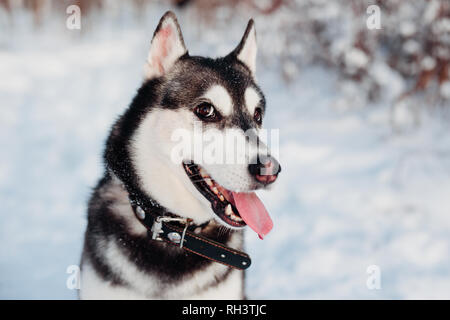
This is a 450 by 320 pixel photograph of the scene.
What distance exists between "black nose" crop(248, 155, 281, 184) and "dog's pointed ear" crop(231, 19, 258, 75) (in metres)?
0.96

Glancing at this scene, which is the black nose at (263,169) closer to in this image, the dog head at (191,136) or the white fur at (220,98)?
the dog head at (191,136)

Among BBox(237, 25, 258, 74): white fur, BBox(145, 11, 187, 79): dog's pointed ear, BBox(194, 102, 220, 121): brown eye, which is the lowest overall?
BBox(194, 102, 220, 121): brown eye

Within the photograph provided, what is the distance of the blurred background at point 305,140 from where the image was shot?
3.46m

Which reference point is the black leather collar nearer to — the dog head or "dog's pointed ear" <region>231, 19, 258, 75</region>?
the dog head

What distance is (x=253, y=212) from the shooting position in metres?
1.74

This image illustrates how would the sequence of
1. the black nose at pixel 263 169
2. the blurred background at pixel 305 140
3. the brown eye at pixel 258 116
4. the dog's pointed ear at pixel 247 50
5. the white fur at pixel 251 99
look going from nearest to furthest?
the black nose at pixel 263 169, the white fur at pixel 251 99, the brown eye at pixel 258 116, the dog's pointed ear at pixel 247 50, the blurred background at pixel 305 140

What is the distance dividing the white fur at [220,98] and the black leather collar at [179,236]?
2.01ft

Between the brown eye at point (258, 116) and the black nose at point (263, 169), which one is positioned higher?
the brown eye at point (258, 116)

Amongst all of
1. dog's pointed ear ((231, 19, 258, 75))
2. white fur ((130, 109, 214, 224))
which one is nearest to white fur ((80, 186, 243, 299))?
white fur ((130, 109, 214, 224))

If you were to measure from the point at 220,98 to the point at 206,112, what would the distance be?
0.36ft

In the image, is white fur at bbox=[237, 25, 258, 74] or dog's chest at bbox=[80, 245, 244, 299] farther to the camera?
white fur at bbox=[237, 25, 258, 74]

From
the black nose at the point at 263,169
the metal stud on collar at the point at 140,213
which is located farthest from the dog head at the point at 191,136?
the metal stud on collar at the point at 140,213

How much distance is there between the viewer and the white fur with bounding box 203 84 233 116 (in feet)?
6.24
